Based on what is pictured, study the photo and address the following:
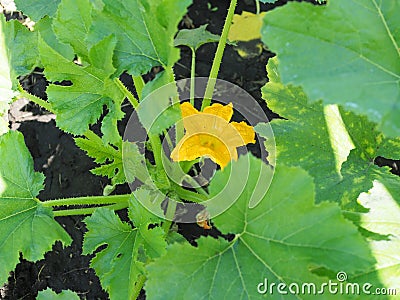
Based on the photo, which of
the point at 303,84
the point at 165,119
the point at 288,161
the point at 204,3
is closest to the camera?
the point at 303,84

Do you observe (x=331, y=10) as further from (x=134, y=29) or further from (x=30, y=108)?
(x=30, y=108)

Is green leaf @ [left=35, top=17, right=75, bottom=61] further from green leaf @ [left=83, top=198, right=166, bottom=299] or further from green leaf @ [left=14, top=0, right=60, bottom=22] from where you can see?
green leaf @ [left=83, top=198, right=166, bottom=299]

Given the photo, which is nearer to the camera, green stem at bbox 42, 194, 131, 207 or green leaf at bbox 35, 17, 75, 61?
green stem at bbox 42, 194, 131, 207

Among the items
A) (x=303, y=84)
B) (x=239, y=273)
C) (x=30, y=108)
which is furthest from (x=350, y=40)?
(x=30, y=108)

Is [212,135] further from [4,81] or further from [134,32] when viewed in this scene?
[4,81]

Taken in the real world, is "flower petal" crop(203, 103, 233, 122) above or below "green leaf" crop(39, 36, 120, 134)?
below

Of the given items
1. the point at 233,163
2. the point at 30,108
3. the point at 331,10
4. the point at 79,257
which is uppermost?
the point at 331,10

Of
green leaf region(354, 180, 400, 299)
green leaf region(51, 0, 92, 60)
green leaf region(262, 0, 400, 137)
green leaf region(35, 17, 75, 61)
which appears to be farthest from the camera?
green leaf region(35, 17, 75, 61)

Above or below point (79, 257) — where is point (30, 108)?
above

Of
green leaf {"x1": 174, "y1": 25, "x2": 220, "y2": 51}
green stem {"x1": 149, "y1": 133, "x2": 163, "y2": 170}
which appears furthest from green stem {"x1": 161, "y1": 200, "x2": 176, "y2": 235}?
green leaf {"x1": 174, "y1": 25, "x2": 220, "y2": 51}
